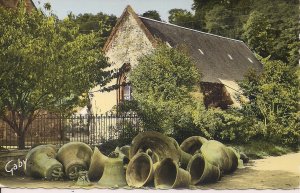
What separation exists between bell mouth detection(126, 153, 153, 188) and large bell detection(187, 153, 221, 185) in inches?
35.7

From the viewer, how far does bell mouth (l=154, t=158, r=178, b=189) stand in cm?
983

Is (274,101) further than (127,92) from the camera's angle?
Yes

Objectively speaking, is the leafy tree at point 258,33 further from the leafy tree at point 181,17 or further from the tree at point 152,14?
the tree at point 152,14

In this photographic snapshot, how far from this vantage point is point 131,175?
10.1 meters

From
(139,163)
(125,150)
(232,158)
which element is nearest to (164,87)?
(125,150)

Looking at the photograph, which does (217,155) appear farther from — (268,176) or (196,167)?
(268,176)

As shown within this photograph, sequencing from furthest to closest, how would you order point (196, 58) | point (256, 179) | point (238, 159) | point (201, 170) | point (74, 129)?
point (196, 58) → point (238, 159) → point (74, 129) → point (201, 170) → point (256, 179)

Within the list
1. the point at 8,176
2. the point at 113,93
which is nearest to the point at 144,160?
the point at 113,93

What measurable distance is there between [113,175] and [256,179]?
3131mm

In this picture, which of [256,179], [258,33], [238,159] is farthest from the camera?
[238,159]

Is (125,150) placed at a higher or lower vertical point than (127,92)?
lower

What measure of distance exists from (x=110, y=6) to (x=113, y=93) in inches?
83.8

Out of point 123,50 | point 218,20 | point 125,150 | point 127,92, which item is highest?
point 218,20

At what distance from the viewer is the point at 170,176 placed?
9.97m
